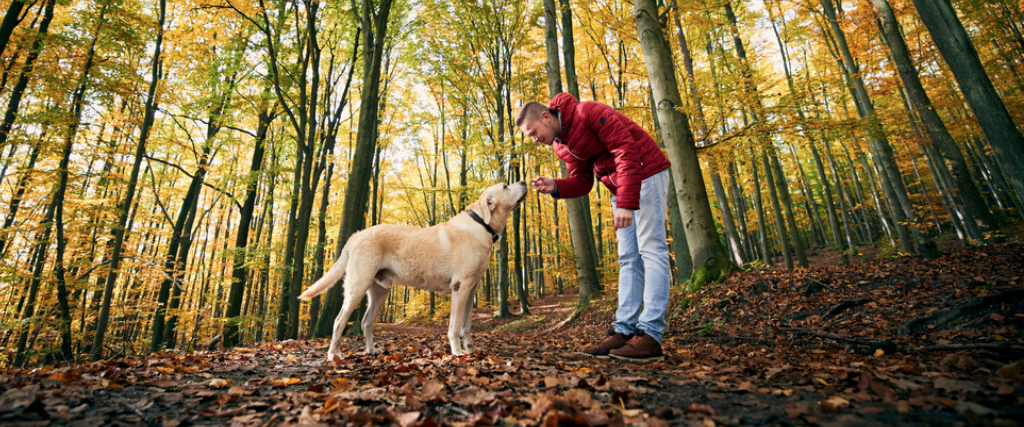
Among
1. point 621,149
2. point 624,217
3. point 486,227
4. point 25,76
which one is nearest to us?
point 624,217

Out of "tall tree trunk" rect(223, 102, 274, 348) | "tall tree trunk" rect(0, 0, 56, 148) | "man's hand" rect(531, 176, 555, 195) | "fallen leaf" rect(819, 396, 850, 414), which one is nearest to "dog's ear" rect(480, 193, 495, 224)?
"man's hand" rect(531, 176, 555, 195)

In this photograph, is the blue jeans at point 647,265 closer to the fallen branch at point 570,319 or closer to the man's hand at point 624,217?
the man's hand at point 624,217

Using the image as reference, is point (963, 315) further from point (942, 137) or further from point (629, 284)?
point (942, 137)

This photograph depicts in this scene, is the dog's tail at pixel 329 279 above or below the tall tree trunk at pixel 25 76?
below

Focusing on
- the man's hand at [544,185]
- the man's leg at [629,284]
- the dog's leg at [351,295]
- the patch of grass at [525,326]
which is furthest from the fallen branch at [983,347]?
the patch of grass at [525,326]

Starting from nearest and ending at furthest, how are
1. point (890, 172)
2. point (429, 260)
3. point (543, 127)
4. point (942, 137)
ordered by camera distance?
point (543, 127) < point (429, 260) < point (942, 137) < point (890, 172)

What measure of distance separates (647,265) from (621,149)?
1016mm

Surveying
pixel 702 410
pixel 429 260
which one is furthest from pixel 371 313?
pixel 702 410

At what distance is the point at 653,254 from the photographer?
313cm

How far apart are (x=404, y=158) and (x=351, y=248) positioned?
19.0 meters

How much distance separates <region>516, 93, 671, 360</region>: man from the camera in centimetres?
305

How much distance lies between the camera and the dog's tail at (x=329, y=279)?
3.54 metres

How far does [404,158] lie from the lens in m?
21.8

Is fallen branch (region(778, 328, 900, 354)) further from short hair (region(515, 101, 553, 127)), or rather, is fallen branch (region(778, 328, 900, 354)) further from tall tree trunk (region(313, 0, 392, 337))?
tall tree trunk (region(313, 0, 392, 337))
